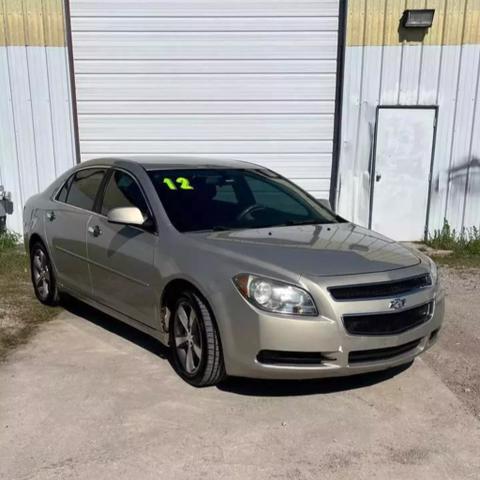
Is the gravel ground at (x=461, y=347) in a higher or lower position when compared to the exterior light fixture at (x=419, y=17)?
lower

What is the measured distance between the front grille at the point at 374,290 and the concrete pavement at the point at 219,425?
77 cm

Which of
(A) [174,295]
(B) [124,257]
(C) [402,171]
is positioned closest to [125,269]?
(B) [124,257]

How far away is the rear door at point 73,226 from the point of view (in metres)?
4.93

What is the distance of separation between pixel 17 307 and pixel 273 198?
2.93 m

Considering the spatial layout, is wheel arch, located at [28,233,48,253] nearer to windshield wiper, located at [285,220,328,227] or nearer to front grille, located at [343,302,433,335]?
windshield wiper, located at [285,220,328,227]

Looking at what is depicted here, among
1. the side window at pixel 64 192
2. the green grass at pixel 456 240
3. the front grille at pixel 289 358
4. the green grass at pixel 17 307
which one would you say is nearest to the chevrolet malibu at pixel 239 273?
the front grille at pixel 289 358

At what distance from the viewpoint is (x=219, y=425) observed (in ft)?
11.2

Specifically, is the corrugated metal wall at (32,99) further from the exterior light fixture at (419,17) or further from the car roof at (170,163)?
the exterior light fixture at (419,17)

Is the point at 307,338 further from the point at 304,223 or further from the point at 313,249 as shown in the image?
the point at 304,223

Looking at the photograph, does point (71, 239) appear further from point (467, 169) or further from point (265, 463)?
point (467, 169)

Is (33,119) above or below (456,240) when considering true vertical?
above

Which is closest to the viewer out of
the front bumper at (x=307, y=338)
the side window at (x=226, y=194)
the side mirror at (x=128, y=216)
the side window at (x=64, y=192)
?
the front bumper at (x=307, y=338)

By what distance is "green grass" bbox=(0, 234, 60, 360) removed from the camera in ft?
16.3

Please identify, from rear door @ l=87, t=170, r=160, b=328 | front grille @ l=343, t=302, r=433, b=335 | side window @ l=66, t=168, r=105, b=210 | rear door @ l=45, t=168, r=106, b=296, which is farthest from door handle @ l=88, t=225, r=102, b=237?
front grille @ l=343, t=302, r=433, b=335
